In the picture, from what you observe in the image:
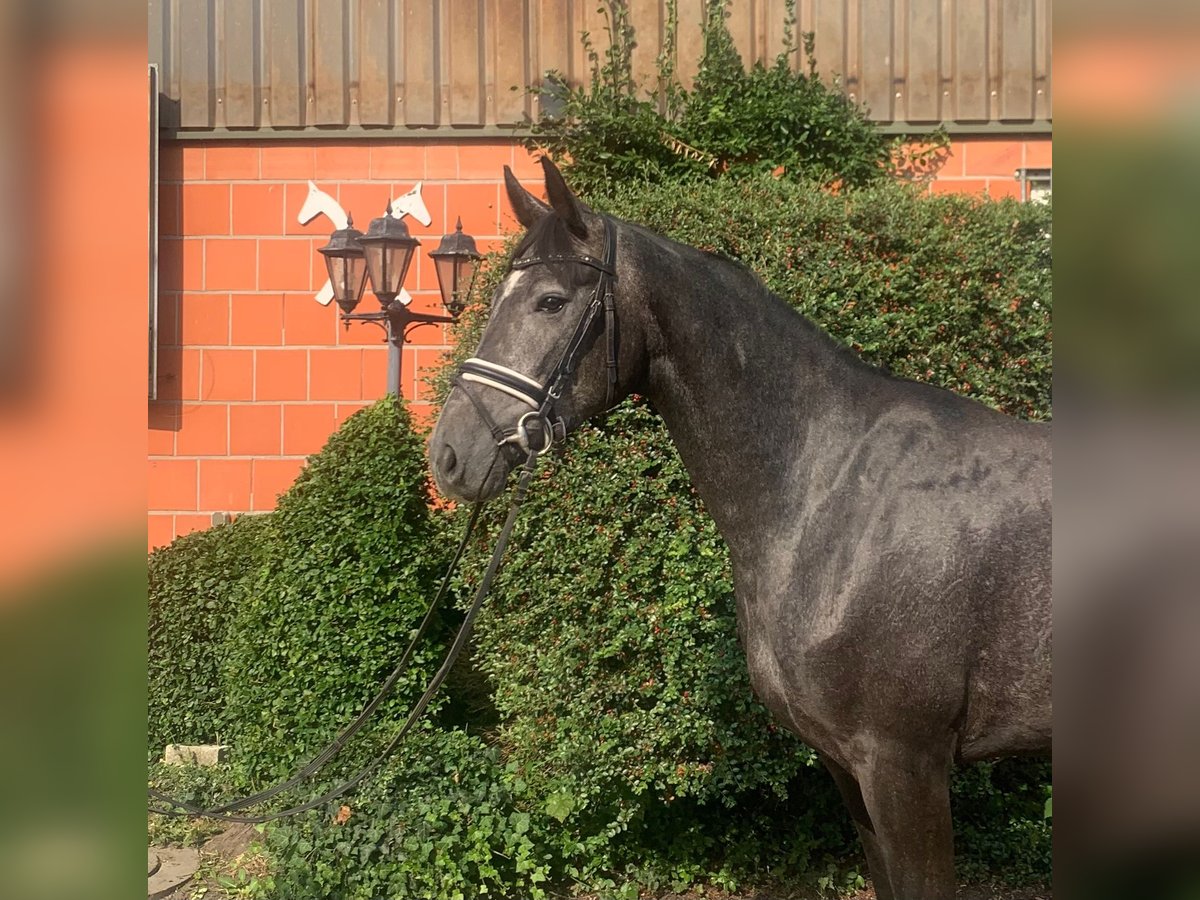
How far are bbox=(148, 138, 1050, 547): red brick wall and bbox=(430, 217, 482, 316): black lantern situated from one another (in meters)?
0.47

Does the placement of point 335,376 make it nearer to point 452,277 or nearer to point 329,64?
point 452,277

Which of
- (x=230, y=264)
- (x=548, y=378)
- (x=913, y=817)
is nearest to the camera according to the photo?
(x=913, y=817)

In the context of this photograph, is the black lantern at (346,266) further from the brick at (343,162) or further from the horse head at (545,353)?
the horse head at (545,353)

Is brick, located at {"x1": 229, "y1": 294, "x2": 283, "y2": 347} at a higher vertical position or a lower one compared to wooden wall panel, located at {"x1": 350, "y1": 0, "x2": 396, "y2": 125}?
lower

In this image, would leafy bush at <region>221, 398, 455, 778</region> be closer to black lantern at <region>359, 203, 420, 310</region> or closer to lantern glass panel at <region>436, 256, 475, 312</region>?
black lantern at <region>359, 203, 420, 310</region>

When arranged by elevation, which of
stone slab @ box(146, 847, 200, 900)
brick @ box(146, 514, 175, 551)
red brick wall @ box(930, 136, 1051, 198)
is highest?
red brick wall @ box(930, 136, 1051, 198)

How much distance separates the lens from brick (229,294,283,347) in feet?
18.5

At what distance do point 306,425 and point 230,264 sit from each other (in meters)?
1.03

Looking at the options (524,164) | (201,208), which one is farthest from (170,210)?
(524,164)

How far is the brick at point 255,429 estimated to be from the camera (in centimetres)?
563

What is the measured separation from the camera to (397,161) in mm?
5656

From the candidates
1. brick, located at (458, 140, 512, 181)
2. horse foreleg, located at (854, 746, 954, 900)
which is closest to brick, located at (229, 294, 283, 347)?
brick, located at (458, 140, 512, 181)
